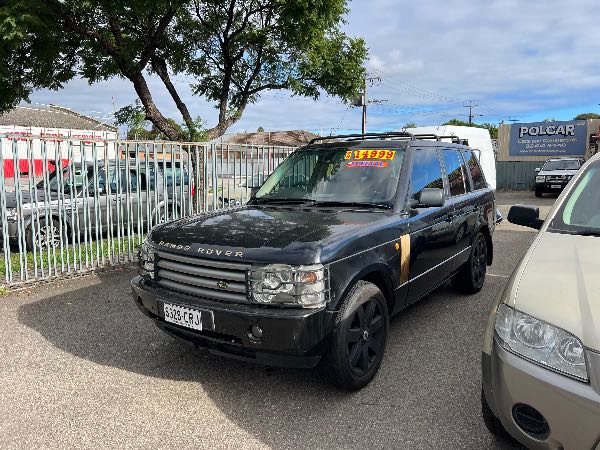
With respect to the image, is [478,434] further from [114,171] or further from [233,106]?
[233,106]

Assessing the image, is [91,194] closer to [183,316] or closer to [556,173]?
[183,316]

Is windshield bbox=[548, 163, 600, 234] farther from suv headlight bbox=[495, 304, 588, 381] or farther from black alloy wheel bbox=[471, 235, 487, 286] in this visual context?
black alloy wheel bbox=[471, 235, 487, 286]

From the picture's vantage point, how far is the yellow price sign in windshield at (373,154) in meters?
4.25

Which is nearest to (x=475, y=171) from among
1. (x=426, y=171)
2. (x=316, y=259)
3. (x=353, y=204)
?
(x=426, y=171)

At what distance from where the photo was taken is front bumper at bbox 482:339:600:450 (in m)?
1.87

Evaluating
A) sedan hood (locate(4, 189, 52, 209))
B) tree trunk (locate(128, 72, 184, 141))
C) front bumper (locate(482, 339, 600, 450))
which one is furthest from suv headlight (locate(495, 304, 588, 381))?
tree trunk (locate(128, 72, 184, 141))

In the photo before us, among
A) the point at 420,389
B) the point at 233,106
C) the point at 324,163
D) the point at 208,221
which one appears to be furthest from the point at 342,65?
the point at 420,389

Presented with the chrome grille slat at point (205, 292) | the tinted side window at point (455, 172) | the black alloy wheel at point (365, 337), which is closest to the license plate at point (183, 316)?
the chrome grille slat at point (205, 292)

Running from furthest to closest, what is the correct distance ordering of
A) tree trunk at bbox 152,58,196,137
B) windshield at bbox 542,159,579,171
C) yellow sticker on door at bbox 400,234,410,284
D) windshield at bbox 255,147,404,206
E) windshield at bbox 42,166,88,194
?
windshield at bbox 542,159,579,171 → tree trunk at bbox 152,58,196,137 → windshield at bbox 42,166,88,194 → windshield at bbox 255,147,404,206 → yellow sticker on door at bbox 400,234,410,284

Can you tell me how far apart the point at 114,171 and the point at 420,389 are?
5.46 meters

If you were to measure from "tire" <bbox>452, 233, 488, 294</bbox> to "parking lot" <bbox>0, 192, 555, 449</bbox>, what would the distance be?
35.6 inches

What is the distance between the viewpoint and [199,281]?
10.4 feet

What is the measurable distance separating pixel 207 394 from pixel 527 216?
8.96ft

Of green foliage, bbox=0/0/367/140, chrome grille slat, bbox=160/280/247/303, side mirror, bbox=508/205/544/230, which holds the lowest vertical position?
chrome grille slat, bbox=160/280/247/303
